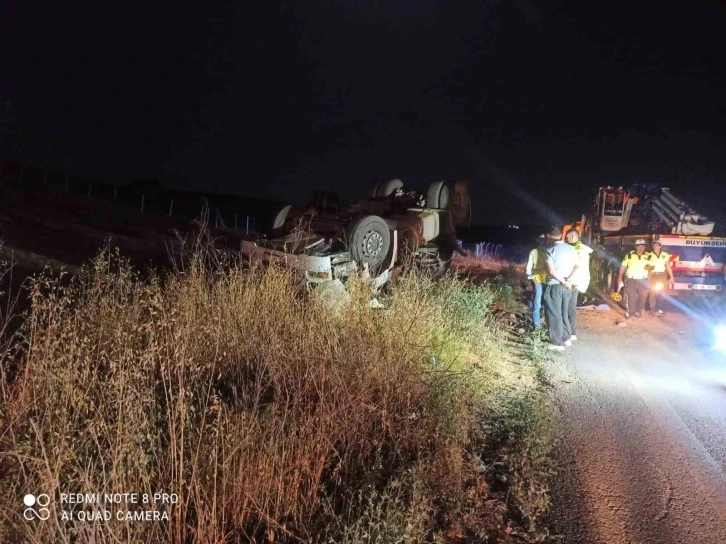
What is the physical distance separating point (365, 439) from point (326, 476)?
1.32 ft

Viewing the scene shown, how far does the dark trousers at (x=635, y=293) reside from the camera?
9.99 metres

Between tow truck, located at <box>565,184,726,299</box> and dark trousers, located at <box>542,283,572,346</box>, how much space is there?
4.97 meters

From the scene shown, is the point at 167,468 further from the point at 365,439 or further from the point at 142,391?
the point at 365,439

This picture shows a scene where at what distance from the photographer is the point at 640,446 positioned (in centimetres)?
435

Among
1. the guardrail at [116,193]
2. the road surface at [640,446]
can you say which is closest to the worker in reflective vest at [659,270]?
the road surface at [640,446]

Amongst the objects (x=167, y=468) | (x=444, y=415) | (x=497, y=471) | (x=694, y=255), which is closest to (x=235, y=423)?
(x=167, y=468)

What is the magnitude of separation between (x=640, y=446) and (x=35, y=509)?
4.23 metres

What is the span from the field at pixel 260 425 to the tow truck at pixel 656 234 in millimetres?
8264

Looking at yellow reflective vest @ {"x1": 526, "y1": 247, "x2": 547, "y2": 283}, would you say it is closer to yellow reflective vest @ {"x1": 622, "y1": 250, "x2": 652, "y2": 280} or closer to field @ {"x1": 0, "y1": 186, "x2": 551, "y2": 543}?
yellow reflective vest @ {"x1": 622, "y1": 250, "x2": 652, "y2": 280}

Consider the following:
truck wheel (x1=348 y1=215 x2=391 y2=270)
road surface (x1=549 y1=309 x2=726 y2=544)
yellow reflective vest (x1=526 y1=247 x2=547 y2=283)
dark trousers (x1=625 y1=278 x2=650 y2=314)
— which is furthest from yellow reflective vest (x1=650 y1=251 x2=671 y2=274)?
truck wheel (x1=348 y1=215 x2=391 y2=270)

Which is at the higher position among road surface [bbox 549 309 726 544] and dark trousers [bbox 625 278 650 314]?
dark trousers [bbox 625 278 650 314]

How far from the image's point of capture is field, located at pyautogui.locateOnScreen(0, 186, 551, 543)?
2.56 m

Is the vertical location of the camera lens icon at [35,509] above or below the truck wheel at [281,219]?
below

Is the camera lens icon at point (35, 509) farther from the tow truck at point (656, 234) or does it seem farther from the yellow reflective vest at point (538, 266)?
the tow truck at point (656, 234)
